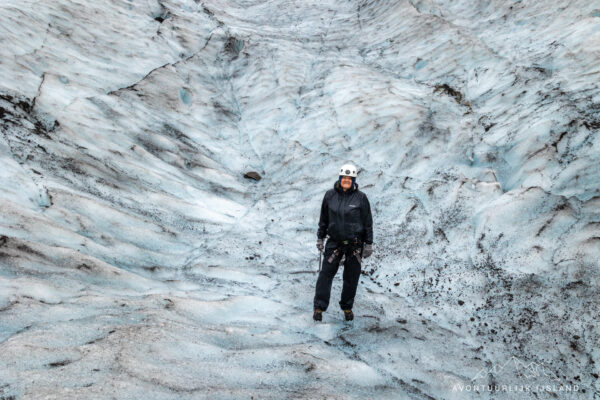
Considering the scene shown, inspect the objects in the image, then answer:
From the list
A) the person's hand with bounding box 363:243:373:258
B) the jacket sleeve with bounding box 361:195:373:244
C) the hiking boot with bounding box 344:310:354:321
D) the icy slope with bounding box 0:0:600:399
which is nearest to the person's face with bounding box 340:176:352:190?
the jacket sleeve with bounding box 361:195:373:244

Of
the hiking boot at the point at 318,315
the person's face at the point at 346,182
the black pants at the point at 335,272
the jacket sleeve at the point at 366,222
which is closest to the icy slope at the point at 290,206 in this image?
the hiking boot at the point at 318,315

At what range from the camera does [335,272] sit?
18.6ft

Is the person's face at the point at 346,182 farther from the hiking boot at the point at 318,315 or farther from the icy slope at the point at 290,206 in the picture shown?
the icy slope at the point at 290,206

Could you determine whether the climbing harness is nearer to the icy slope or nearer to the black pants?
the black pants

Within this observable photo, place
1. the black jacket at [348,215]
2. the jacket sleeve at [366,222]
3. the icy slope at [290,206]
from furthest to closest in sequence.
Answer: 1. the jacket sleeve at [366,222]
2. the black jacket at [348,215]
3. the icy slope at [290,206]

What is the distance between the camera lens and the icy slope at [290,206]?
4473 mm

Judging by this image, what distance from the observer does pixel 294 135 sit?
12.0 metres

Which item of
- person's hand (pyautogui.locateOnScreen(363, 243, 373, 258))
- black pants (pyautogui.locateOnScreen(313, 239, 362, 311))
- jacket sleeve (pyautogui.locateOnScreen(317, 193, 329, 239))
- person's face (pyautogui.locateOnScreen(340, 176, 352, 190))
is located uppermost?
person's face (pyautogui.locateOnScreen(340, 176, 352, 190))

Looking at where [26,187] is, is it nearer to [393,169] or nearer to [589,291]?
[393,169]

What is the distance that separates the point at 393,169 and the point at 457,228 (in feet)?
8.34

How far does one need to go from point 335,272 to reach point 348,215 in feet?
2.73

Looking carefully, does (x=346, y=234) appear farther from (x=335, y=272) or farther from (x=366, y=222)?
(x=335, y=272)

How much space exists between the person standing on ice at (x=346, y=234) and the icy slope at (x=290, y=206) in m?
0.44

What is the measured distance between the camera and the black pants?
18.3 feet
